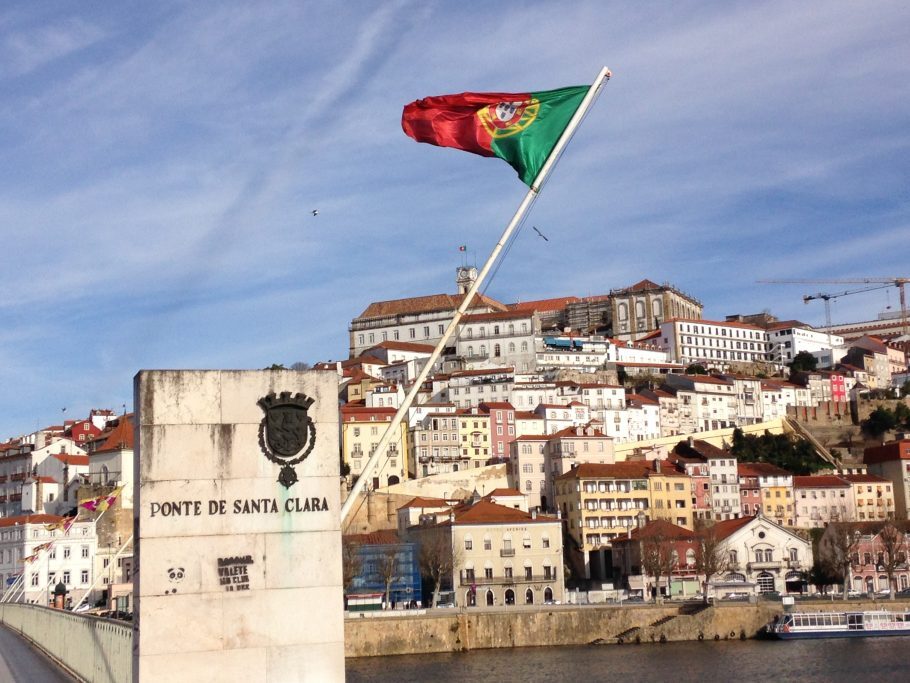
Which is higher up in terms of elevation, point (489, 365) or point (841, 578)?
point (489, 365)

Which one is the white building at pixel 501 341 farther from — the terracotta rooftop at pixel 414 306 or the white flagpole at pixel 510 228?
the white flagpole at pixel 510 228

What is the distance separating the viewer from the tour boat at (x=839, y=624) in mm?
70688

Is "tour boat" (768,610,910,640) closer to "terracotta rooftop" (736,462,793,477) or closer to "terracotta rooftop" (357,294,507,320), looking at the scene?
"terracotta rooftop" (736,462,793,477)

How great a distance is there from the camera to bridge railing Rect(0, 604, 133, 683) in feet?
61.6

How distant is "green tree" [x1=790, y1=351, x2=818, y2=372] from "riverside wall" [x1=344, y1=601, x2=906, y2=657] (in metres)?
91.0

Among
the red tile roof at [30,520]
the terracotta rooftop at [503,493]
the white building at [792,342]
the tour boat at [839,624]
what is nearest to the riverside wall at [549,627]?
the tour boat at [839,624]

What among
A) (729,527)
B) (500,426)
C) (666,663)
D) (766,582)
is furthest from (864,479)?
(666,663)

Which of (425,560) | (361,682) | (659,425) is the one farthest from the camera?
(659,425)

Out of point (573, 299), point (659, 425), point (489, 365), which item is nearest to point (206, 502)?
point (659, 425)

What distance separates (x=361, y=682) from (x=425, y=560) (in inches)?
1101

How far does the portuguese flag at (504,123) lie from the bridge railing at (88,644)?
806cm

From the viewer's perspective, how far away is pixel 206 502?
51.1ft

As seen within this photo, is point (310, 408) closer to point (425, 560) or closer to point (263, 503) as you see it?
point (263, 503)

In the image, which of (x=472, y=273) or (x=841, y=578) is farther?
(x=472, y=273)
